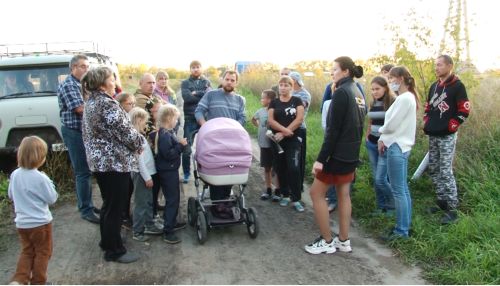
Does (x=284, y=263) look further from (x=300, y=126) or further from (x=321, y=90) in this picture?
(x=321, y=90)

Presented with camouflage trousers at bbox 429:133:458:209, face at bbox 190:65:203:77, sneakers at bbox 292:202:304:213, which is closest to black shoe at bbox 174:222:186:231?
sneakers at bbox 292:202:304:213

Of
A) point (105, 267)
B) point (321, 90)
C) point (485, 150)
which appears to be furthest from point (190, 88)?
point (321, 90)

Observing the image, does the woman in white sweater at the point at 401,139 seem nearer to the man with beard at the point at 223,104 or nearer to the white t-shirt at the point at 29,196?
the man with beard at the point at 223,104

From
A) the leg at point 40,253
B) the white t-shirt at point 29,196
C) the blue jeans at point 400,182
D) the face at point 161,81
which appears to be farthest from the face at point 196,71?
the leg at point 40,253

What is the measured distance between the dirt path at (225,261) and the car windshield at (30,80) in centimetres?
300

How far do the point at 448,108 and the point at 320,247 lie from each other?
2.37m

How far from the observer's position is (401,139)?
15.5 feet

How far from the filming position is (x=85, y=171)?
522 cm

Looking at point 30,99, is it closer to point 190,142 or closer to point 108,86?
point 190,142

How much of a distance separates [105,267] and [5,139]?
3754 mm

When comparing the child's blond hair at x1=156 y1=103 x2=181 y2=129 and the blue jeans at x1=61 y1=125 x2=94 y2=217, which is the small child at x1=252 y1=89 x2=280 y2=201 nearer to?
the child's blond hair at x1=156 y1=103 x2=181 y2=129

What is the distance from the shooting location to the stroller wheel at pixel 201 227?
185 inches

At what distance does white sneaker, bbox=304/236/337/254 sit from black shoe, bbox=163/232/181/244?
58.4 inches

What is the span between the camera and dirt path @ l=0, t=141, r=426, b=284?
13.1 ft
